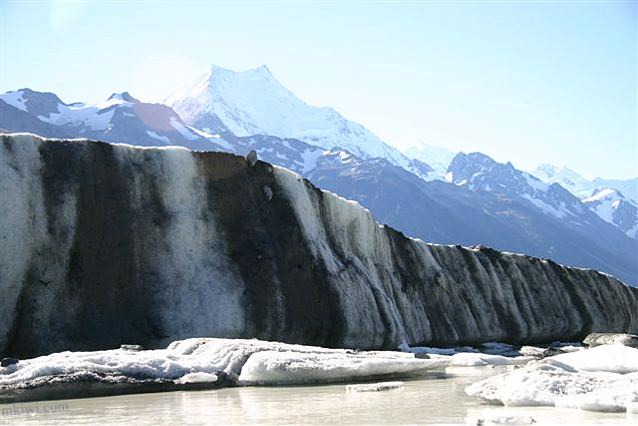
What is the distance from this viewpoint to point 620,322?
7069 cm

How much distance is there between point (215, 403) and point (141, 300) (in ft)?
45.4

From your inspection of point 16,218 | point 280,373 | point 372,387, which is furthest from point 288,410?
point 16,218

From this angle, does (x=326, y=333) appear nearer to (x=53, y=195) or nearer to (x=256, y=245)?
(x=256, y=245)

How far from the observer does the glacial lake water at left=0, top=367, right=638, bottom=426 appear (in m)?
12.7

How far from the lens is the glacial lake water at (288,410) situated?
12.7 m

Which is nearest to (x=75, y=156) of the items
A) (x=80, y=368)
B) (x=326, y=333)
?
(x=326, y=333)

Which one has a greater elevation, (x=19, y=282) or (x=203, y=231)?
(x=203, y=231)

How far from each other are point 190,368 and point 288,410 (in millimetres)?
5163

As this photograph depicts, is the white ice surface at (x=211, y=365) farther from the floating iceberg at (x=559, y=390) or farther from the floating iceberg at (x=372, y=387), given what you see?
the floating iceberg at (x=559, y=390)

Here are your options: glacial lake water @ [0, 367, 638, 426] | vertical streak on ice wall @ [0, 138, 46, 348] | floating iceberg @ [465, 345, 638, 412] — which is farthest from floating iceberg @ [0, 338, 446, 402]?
vertical streak on ice wall @ [0, 138, 46, 348]

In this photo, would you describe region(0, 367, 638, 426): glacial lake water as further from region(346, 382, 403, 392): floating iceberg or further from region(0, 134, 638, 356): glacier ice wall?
region(0, 134, 638, 356): glacier ice wall

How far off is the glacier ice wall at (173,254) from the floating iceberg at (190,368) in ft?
23.6

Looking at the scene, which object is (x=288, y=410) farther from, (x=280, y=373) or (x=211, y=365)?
(x=211, y=365)

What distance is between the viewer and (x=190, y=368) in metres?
18.9
